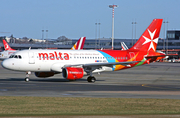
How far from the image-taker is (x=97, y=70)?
136ft

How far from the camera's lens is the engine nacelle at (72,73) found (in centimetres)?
3755

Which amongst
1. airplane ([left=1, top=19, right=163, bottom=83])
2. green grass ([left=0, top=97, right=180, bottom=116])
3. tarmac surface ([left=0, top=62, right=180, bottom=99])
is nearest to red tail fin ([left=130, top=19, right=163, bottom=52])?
airplane ([left=1, top=19, right=163, bottom=83])

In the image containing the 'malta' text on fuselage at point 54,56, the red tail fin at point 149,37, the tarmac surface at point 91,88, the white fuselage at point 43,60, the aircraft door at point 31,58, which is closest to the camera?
the tarmac surface at point 91,88

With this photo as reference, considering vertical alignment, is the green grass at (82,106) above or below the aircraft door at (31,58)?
below

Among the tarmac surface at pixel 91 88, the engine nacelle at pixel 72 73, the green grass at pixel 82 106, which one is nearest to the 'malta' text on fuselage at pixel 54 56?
the engine nacelle at pixel 72 73

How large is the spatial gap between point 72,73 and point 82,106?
17990 millimetres

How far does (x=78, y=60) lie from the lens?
41188 mm

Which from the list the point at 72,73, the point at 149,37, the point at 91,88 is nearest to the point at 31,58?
the point at 72,73

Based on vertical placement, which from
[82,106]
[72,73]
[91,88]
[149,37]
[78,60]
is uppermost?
[149,37]

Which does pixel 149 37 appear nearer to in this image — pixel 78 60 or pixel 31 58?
pixel 78 60

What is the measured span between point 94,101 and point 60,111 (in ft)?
15.0

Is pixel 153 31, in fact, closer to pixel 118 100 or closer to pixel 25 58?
pixel 25 58

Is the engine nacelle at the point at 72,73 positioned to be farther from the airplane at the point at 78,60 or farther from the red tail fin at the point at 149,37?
the red tail fin at the point at 149,37

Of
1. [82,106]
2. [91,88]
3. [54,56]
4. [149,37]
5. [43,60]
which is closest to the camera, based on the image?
[82,106]
